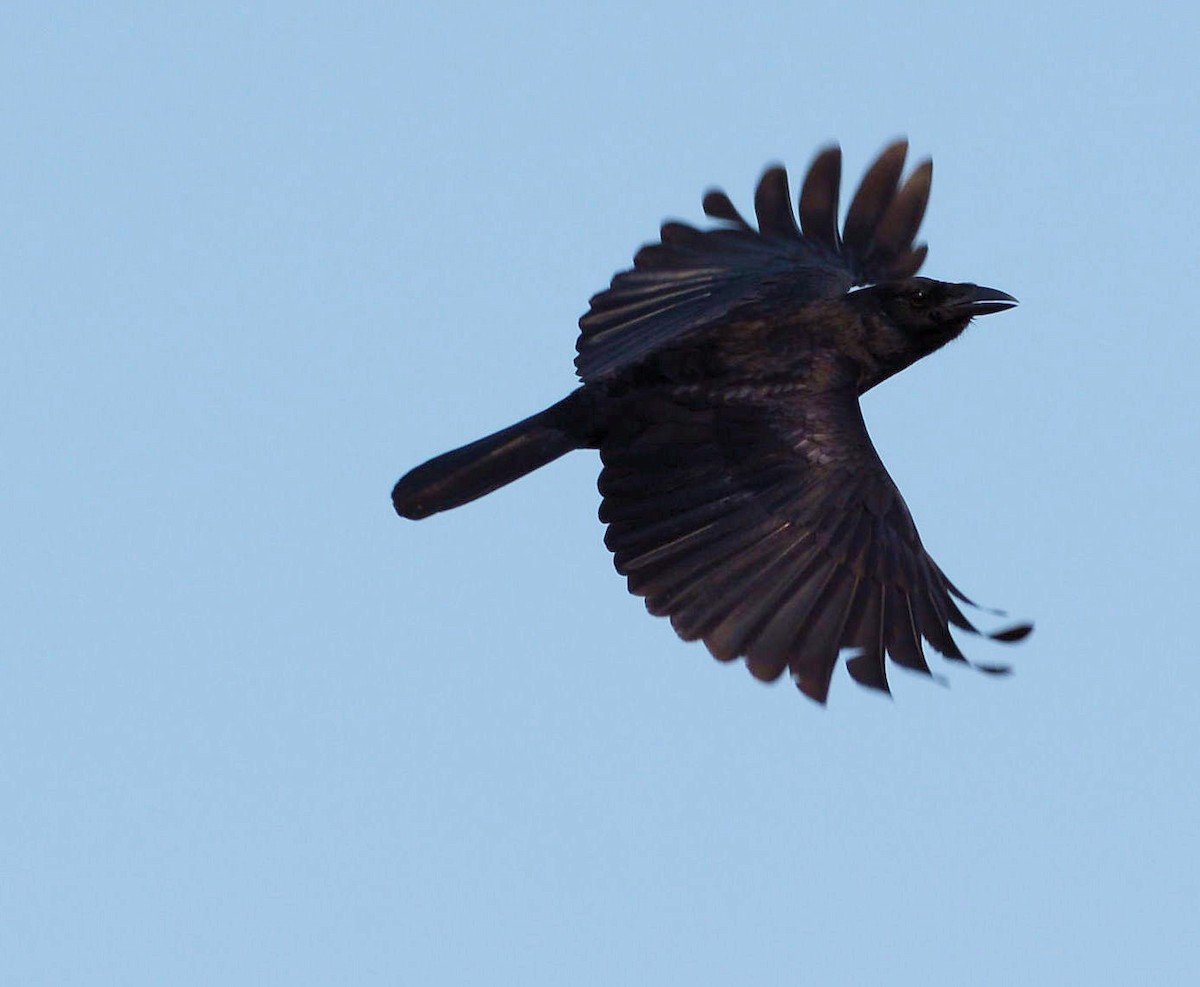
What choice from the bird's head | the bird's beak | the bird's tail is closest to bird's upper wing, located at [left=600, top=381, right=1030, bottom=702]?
the bird's tail

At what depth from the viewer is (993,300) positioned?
11.3 meters

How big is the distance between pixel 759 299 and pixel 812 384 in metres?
0.85

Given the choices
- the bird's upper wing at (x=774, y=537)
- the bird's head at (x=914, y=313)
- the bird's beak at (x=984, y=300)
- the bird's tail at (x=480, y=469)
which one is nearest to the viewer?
the bird's upper wing at (x=774, y=537)

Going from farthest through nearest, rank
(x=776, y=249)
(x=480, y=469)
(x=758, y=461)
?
(x=776, y=249), (x=480, y=469), (x=758, y=461)

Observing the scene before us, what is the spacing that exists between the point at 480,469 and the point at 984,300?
2.80 metres

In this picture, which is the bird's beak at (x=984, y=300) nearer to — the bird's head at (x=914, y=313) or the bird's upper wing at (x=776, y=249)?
the bird's head at (x=914, y=313)

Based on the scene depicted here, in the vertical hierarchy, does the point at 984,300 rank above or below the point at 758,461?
above

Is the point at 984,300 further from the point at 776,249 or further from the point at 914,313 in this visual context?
the point at 776,249

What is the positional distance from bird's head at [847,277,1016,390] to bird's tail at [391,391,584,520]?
159 centimetres

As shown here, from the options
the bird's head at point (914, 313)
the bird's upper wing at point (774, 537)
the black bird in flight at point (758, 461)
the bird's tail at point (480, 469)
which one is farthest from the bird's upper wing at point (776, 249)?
the bird's upper wing at point (774, 537)

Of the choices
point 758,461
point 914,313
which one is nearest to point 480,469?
point 758,461

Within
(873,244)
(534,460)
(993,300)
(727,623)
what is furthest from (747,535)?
(873,244)

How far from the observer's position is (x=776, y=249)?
12344 millimetres

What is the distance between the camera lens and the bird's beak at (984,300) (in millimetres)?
11250
